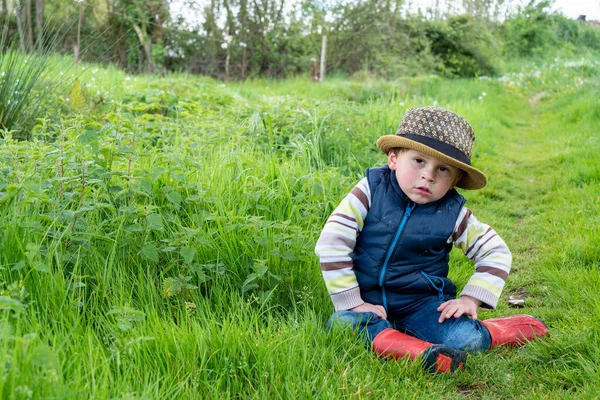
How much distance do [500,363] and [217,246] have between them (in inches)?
59.1

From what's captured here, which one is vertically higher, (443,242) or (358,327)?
(443,242)

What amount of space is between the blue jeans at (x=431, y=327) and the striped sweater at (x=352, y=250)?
0.29ft

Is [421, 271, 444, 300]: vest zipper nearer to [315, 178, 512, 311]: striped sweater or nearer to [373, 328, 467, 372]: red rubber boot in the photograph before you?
[315, 178, 512, 311]: striped sweater

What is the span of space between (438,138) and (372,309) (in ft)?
2.89

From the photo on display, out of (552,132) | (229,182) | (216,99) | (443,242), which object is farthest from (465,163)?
(552,132)

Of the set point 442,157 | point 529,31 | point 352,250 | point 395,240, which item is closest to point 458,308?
point 395,240

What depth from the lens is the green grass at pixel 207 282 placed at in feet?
6.94

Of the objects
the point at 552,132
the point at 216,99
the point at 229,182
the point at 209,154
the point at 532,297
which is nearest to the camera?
the point at 532,297

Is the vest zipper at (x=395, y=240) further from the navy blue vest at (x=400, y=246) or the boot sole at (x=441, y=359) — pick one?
the boot sole at (x=441, y=359)

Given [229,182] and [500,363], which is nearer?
[500,363]

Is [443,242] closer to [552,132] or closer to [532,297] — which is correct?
[532,297]

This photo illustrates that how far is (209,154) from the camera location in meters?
4.55

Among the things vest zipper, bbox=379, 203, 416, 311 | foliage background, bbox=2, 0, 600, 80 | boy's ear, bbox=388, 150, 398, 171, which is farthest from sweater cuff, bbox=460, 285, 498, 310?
foliage background, bbox=2, 0, 600, 80

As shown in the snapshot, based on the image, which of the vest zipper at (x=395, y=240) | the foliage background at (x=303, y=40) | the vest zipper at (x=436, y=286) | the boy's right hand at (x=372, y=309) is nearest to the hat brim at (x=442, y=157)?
the vest zipper at (x=395, y=240)
